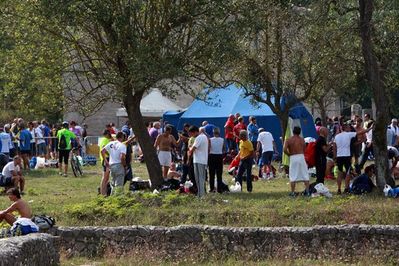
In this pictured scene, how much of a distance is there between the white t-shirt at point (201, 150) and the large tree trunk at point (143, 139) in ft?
5.49

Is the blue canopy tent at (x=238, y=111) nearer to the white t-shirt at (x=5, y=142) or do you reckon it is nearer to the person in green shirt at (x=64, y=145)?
the person in green shirt at (x=64, y=145)

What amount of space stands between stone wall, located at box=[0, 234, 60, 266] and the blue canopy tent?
64.8 feet

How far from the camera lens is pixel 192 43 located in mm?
20906

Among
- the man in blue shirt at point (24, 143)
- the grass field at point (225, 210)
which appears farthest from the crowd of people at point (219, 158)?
the grass field at point (225, 210)

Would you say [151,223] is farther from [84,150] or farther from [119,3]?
[84,150]

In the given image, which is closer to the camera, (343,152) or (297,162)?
(297,162)

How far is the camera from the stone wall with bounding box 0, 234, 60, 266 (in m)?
10.4

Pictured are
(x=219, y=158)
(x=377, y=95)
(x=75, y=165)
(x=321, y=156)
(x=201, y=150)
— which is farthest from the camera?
(x=75, y=165)

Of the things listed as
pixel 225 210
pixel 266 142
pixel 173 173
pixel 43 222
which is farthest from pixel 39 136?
pixel 43 222

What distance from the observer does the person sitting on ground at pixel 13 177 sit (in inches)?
845

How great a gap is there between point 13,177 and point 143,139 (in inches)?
128

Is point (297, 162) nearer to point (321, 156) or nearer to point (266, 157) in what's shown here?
point (321, 156)

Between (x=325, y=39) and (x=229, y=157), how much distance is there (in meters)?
10.5

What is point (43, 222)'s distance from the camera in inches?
598
